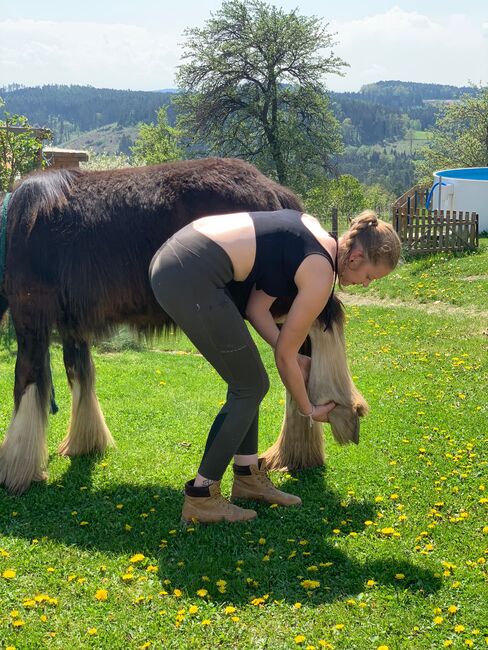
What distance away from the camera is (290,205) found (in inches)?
198

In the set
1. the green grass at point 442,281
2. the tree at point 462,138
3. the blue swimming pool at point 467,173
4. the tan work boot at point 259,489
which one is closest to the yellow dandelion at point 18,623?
the tan work boot at point 259,489

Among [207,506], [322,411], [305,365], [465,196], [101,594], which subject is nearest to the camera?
[101,594]

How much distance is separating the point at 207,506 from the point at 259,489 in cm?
51

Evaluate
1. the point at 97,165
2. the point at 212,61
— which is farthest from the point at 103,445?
the point at 97,165

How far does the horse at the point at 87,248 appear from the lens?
487 centimetres

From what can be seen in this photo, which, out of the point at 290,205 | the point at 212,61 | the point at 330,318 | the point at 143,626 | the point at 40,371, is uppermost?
the point at 212,61

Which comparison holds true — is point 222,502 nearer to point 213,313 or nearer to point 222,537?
point 222,537

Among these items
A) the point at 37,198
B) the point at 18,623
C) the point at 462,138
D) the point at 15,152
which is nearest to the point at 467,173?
the point at 462,138

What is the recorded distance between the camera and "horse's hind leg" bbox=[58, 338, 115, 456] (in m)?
5.74

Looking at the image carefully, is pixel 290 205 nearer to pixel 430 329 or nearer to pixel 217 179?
pixel 217 179

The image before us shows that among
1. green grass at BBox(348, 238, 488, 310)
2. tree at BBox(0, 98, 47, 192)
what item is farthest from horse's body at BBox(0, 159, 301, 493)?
green grass at BBox(348, 238, 488, 310)

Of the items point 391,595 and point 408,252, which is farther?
point 408,252

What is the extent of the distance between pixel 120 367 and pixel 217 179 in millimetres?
4616

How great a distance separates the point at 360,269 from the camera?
13.3 feet
